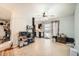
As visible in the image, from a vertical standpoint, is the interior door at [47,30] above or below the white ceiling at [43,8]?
below

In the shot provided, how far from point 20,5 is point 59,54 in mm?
Answer: 792

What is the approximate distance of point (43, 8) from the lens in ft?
6.41

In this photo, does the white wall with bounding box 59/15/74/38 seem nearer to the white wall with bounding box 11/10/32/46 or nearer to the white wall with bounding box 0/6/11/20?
the white wall with bounding box 11/10/32/46

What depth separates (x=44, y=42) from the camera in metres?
1.95

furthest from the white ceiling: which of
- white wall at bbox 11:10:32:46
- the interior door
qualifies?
the interior door

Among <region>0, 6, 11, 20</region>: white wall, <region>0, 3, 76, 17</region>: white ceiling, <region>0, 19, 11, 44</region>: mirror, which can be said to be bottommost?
<region>0, 19, 11, 44</region>: mirror

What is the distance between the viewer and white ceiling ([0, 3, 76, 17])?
1944mm

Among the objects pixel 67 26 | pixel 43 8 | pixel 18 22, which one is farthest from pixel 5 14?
pixel 67 26

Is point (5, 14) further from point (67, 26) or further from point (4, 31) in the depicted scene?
point (67, 26)

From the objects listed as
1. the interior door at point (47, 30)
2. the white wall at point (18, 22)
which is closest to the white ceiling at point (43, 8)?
the white wall at point (18, 22)

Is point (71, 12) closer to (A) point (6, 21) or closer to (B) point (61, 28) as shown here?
(B) point (61, 28)

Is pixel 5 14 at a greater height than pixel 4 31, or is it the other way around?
pixel 5 14

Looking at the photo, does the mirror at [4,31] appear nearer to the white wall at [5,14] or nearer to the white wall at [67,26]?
the white wall at [5,14]

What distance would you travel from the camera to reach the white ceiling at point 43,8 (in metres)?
1.94
